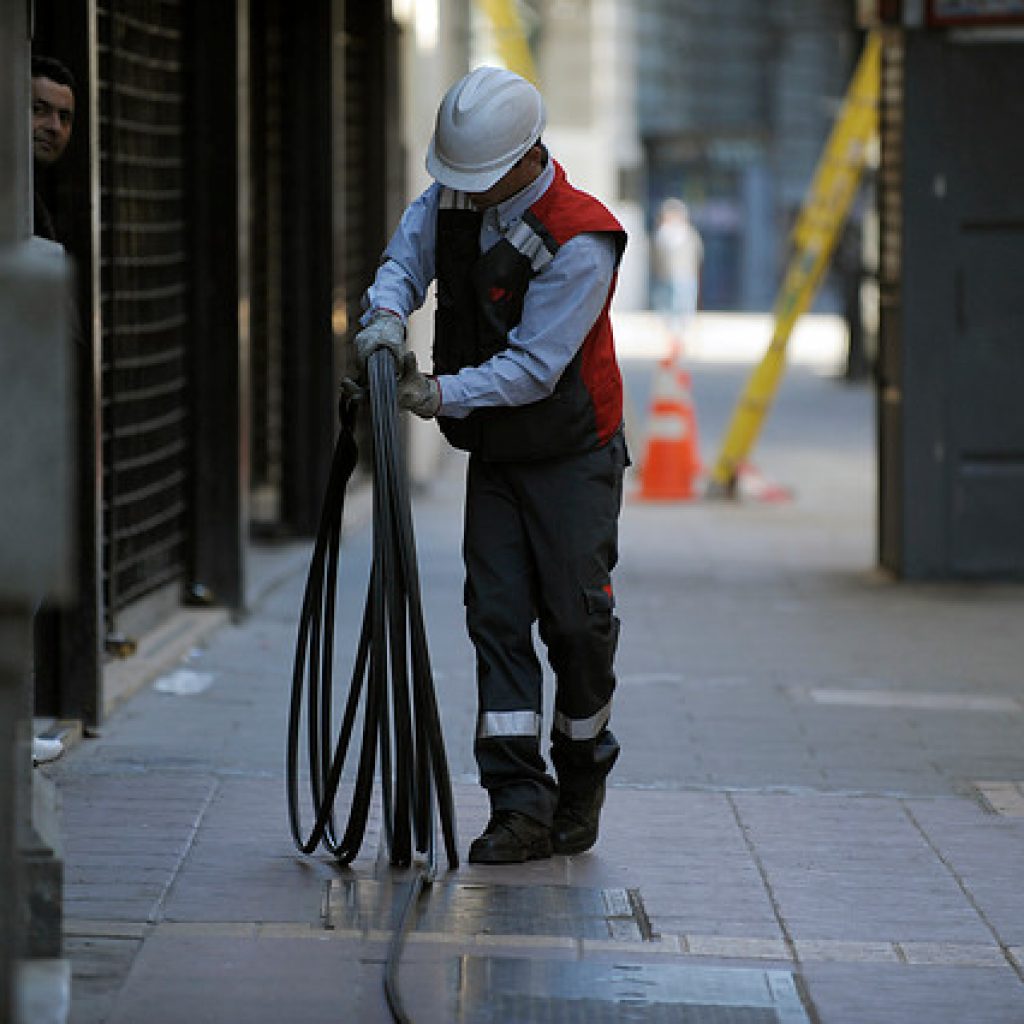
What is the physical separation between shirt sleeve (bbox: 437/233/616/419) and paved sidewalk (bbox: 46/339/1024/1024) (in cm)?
110

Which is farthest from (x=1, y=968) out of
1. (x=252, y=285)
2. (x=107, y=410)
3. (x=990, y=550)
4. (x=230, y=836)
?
(x=252, y=285)

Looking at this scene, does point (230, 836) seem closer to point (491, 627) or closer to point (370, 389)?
point (491, 627)

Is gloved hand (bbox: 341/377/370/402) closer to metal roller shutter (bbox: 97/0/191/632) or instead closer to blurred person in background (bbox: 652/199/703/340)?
metal roller shutter (bbox: 97/0/191/632)

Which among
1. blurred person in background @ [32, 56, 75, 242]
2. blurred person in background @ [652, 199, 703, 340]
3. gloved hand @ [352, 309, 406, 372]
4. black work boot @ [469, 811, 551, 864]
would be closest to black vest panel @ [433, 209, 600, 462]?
gloved hand @ [352, 309, 406, 372]

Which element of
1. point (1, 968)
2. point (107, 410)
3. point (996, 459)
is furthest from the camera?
point (996, 459)

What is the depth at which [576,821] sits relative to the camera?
6074 millimetres

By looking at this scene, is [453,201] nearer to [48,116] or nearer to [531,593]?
[531,593]

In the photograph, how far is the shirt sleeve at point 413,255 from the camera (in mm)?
5844

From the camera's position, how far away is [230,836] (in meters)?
6.16

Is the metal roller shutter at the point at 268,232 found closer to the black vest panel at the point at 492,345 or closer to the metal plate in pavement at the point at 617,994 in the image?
the black vest panel at the point at 492,345

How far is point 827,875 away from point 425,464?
947 cm

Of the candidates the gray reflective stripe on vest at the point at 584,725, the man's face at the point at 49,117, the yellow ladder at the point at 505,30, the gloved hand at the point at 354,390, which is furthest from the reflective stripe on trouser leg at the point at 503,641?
the yellow ladder at the point at 505,30

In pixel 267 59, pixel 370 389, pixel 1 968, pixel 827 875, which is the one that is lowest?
pixel 827 875

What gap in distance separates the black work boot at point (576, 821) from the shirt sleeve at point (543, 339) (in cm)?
100
